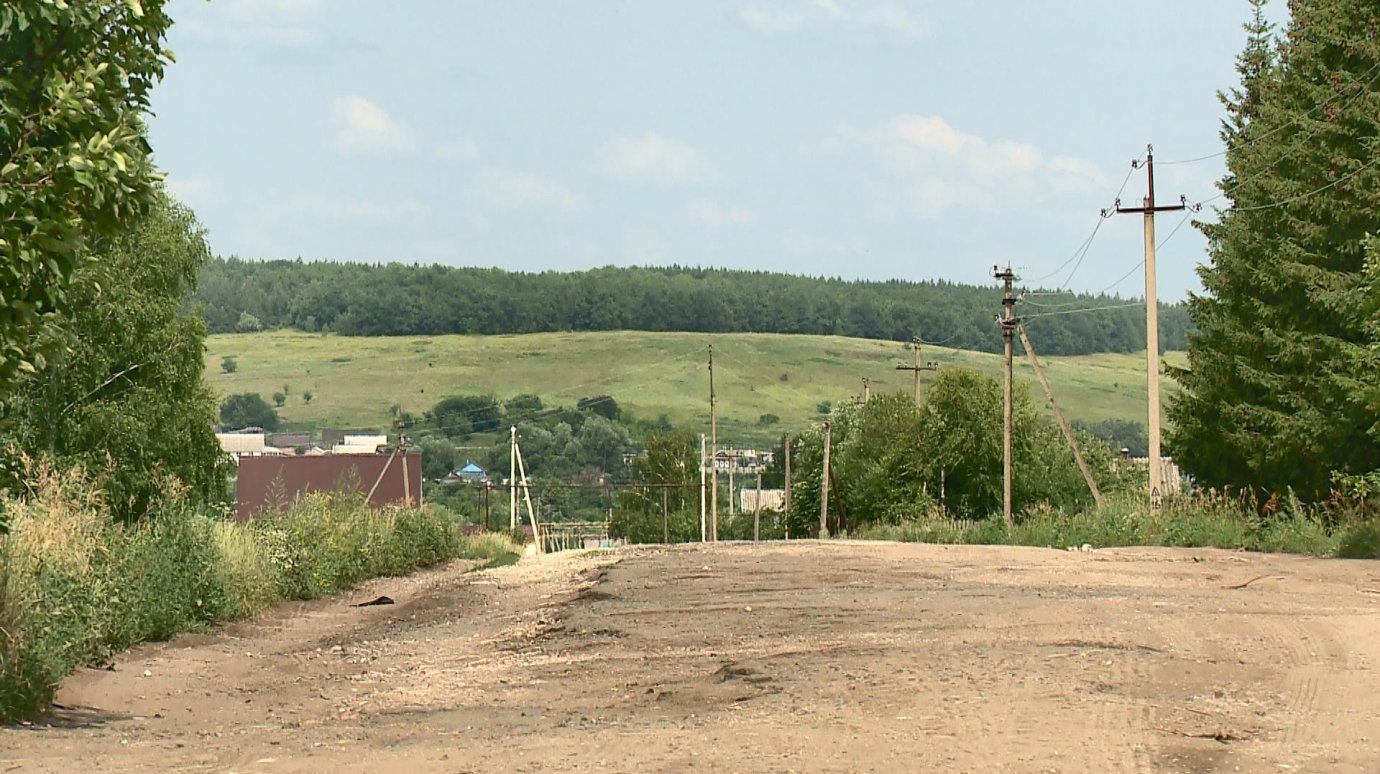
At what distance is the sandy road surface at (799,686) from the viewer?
26.8ft

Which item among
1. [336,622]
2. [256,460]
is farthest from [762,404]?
[336,622]

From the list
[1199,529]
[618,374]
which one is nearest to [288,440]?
[618,374]

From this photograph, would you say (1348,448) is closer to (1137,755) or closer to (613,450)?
(1137,755)

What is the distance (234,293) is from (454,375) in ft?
136

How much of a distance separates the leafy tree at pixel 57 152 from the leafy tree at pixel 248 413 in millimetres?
137971

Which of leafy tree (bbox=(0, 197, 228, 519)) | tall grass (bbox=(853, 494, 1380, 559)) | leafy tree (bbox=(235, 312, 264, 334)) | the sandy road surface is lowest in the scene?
tall grass (bbox=(853, 494, 1380, 559))

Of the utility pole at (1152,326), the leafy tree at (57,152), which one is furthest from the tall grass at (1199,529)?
the leafy tree at (57,152)

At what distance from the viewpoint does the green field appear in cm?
15650

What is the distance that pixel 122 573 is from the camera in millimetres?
16484

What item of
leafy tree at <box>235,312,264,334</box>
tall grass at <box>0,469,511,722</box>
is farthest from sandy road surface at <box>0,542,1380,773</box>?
leafy tree at <box>235,312,264,334</box>

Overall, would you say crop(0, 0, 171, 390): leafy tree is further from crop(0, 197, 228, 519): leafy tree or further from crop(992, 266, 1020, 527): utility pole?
crop(992, 266, 1020, 527): utility pole

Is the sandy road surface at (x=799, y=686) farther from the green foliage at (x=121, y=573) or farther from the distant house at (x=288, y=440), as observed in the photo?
the distant house at (x=288, y=440)

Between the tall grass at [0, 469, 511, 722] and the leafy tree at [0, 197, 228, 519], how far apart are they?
5.88 metres

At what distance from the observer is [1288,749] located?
7852mm
